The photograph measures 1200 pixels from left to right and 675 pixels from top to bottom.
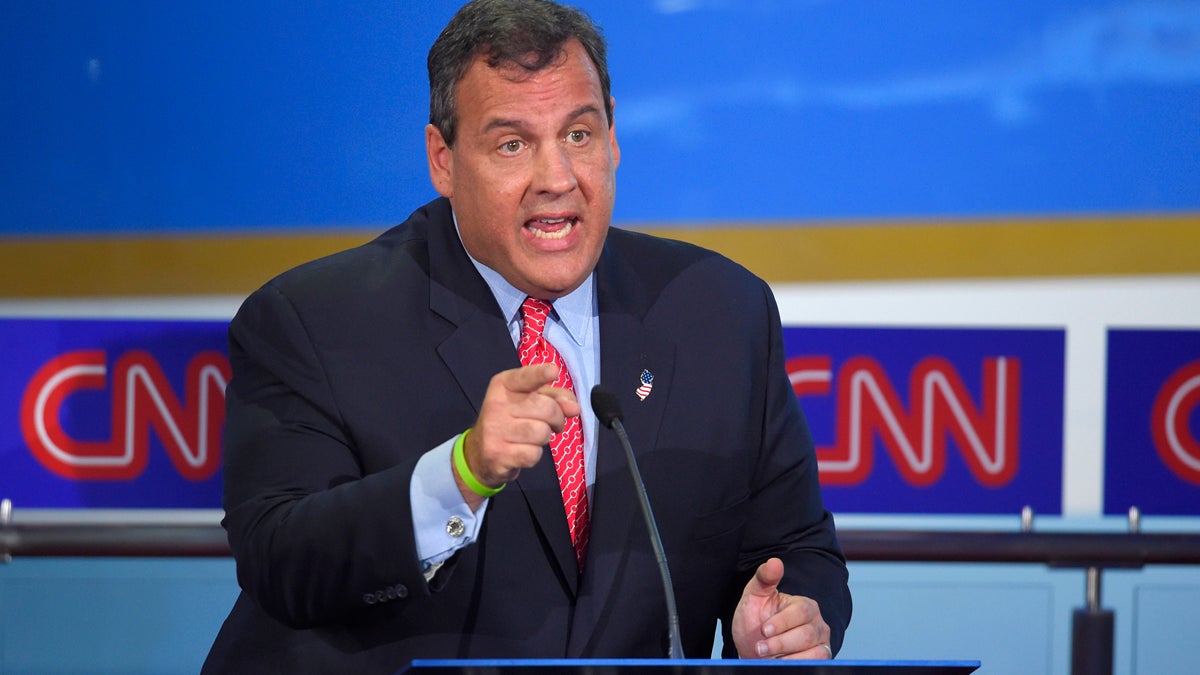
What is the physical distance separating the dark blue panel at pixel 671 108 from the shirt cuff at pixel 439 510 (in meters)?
1.42

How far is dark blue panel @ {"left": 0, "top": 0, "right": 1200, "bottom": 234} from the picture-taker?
115 inches

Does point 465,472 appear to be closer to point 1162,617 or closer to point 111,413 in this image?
point 111,413

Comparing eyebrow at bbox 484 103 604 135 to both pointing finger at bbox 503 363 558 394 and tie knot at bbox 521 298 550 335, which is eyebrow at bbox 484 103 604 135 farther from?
pointing finger at bbox 503 363 558 394

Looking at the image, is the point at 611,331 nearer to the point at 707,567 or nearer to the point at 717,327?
the point at 717,327

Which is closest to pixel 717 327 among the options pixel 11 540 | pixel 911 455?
pixel 911 455

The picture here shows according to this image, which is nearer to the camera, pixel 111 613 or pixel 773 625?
pixel 773 625

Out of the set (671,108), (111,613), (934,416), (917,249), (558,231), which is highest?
(671,108)

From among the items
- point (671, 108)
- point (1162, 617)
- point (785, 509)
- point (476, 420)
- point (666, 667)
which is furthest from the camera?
point (1162, 617)

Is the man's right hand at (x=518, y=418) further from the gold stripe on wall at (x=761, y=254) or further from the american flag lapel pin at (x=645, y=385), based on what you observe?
the gold stripe on wall at (x=761, y=254)

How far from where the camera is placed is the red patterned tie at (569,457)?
184cm

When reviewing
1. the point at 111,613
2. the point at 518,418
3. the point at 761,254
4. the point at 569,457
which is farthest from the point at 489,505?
the point at 111,613

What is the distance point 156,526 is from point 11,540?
28cm

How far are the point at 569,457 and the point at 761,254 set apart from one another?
4.01ft

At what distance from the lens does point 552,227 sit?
6.09 ft
